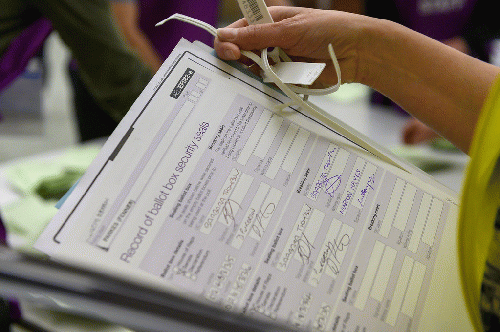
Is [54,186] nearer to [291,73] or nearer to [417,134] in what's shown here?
[291,73]

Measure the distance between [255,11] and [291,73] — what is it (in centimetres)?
8

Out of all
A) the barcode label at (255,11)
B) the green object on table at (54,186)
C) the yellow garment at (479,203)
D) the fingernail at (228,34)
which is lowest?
the green object on table at (54,186)

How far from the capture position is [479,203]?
302 mm

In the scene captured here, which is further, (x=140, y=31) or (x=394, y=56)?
(x=140, y=31)

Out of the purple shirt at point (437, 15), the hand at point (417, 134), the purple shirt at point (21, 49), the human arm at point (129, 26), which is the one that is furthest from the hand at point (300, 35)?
the purple shirt at point (437, 15)

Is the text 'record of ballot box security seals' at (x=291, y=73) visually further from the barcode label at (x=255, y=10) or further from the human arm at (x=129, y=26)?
the human arm at (x=129, y=26)

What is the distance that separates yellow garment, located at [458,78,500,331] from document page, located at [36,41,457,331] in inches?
3.1

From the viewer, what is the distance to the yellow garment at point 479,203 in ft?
0.95

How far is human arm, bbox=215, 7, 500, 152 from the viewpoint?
45 centimetres

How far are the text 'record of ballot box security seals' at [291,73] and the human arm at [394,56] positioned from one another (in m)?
0.01

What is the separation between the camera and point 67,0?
76 centimetres
